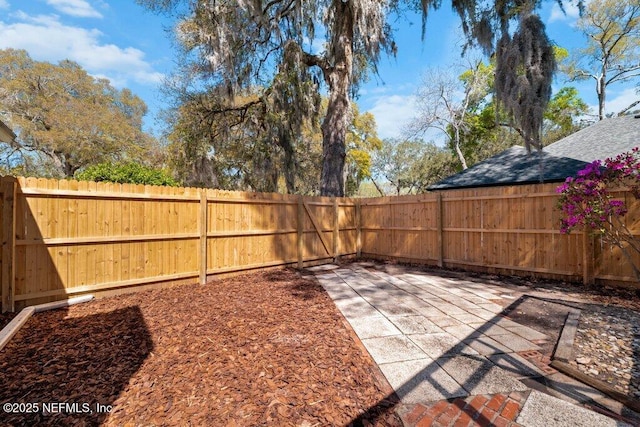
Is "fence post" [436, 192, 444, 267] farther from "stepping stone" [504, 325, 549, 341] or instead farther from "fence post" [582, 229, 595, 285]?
"stepping stone" [504, 325, 549, 341]

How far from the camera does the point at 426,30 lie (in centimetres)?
683

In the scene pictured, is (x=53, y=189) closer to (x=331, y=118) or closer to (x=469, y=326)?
(x=469, y=326)

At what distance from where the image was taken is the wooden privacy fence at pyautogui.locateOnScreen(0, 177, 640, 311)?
11.4 ft

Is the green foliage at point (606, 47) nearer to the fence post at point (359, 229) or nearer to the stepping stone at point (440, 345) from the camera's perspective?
the fence post at point (359, 229)

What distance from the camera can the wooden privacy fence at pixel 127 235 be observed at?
3377mm

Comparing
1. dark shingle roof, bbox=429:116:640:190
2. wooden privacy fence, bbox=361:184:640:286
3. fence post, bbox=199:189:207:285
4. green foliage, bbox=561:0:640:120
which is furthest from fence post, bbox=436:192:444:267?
green foliage, bbox=561:0:640:120

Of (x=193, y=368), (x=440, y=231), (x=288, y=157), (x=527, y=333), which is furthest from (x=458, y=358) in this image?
(x=288, y=157)

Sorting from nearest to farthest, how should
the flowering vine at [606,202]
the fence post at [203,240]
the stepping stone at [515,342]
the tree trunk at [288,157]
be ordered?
the stepping stone at [515,342] < the flowering vine at [606,202] < the fence post at [203,240] < the tree trunk at [288,157]

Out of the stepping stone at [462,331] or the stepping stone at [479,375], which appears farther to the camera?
the stepping stone at [462,331]

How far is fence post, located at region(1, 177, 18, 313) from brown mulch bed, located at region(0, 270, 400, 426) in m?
0.43

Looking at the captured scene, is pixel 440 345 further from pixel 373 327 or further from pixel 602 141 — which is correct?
pixel 602 141

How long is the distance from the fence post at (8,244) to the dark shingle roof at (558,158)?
9.25m

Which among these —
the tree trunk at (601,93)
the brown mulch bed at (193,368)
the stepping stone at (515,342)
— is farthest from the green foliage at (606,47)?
the brown mulch bed at (193,368)

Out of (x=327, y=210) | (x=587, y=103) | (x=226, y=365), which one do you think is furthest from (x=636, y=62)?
(x=226, y=365)
